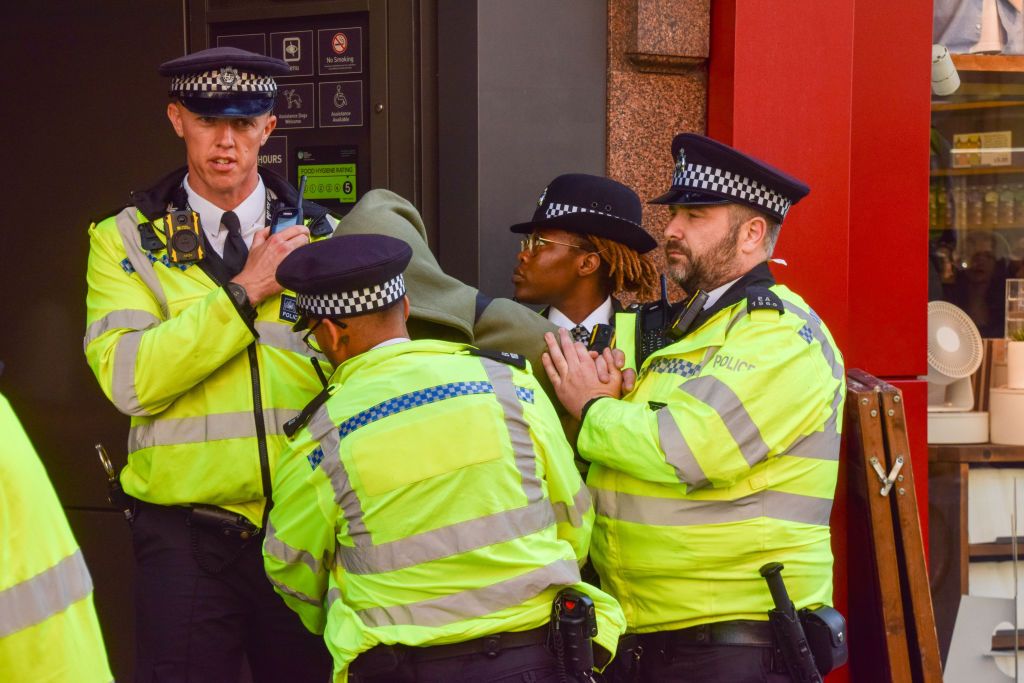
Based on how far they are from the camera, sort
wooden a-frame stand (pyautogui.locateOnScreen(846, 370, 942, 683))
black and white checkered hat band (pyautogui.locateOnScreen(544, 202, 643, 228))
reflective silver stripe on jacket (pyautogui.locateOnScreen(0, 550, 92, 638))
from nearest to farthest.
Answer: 1. reflective silver stripe on jacket (pyautogui.locateOnScreen(0, 550, 92, 638))
2. black and white checkered hat band (pyautogui.locateOnScreen(544, 202, 643, 228))
3. wooden a-frame stand (pyautogui.locateOnScreen(846, 370, 942, 683))

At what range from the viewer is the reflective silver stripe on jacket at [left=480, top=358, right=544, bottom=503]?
2859 millimetres

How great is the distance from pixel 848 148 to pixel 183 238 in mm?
2464

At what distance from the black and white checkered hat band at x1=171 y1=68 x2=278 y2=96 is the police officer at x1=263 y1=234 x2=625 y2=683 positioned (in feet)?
2.53

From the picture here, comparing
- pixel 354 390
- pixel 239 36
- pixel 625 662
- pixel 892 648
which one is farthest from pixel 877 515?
pixel 239 36

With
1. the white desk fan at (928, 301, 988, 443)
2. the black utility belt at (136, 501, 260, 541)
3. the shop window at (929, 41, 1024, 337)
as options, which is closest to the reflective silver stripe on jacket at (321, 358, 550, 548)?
the black utility belt at (136, 501, 260, 541)

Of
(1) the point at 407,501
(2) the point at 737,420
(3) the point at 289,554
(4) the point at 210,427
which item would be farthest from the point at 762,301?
(4) the point at 210,427

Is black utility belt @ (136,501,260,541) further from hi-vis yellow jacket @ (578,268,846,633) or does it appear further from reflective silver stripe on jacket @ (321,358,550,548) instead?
hi-vis yellow jacket @ (578,268,846,633)

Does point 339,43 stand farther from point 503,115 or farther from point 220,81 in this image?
point 220,81

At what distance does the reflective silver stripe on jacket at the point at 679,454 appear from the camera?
314 centimetres

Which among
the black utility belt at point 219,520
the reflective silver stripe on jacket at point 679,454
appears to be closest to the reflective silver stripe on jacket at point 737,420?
the reflective silver stripe on jacket at point 679,454

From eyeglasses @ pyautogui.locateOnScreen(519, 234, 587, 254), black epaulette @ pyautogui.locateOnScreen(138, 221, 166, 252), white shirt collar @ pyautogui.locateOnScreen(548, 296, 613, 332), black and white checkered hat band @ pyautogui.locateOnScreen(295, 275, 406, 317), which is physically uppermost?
black epaulette @ pyautogui.locateOnScreen(138, 221, 166, 252)

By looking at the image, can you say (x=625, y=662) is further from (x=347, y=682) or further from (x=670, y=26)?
(x=670, y=26)

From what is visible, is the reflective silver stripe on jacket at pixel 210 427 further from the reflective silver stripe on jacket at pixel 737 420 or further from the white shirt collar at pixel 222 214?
the reflective silver stripe on jacket at pixel 737 420

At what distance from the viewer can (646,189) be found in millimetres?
4609
